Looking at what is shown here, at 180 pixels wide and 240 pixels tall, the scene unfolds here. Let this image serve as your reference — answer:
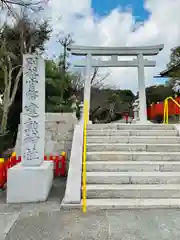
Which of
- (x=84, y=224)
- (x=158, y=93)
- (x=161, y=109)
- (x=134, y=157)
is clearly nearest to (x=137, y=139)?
(x=134, y=157)

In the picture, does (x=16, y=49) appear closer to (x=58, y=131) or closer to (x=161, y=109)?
(x=58, y=131)

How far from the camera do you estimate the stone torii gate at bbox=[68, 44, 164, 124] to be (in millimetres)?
10648

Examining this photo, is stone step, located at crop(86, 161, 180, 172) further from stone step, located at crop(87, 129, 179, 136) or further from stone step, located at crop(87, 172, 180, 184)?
stone step, located at crop(87, 129, 179, 136)

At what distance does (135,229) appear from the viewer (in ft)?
10.6

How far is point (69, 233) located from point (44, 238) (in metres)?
0.35

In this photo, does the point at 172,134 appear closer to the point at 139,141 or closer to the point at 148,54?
the point at 139,141

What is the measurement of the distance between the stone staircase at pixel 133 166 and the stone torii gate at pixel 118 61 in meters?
3.58

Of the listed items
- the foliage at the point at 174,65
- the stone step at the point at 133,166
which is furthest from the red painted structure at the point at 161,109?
the stone step at the point at 133,166

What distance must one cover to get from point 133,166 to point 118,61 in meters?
6.99

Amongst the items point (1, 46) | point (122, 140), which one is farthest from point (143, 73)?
point (1, 46)

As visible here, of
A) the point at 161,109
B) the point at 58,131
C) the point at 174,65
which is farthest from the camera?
the point at 161,109

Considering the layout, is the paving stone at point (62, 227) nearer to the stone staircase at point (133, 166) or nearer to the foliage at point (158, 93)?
the stone staircase at point (133, 166)

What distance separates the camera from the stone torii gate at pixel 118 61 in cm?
1065

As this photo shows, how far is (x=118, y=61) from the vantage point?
1091 centimetres
